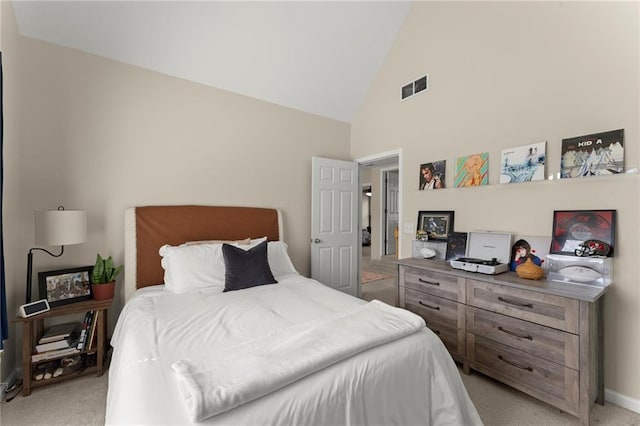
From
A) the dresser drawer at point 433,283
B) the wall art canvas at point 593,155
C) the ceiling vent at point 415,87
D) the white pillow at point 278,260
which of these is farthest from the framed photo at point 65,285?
the wall art canvas at point 593,155

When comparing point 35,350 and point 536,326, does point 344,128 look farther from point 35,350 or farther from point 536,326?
point 35,350

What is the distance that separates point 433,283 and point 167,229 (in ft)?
8.39

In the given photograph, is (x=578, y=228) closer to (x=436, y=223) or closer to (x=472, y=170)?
(x=472, y=170)

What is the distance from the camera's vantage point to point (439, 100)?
9.78ft

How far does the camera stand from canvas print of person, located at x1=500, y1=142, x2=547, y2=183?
223cm

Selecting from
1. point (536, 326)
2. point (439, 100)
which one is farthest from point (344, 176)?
point (536, 326)

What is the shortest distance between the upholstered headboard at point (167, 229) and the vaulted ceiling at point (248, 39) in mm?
1434

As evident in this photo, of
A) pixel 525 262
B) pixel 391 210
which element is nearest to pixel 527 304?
pixel 525 262

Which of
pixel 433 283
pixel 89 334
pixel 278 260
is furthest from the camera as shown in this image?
pixel 278 260

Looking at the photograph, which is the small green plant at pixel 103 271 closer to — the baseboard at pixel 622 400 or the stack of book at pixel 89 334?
the stack of book at pixel 89 334

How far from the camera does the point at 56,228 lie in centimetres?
204

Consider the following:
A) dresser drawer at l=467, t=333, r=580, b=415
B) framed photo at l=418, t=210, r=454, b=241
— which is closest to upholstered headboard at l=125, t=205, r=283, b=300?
framed photo at l=418, t=210, r=454, b=241

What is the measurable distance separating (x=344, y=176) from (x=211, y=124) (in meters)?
1.86

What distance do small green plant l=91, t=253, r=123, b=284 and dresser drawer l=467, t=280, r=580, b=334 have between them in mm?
2984
